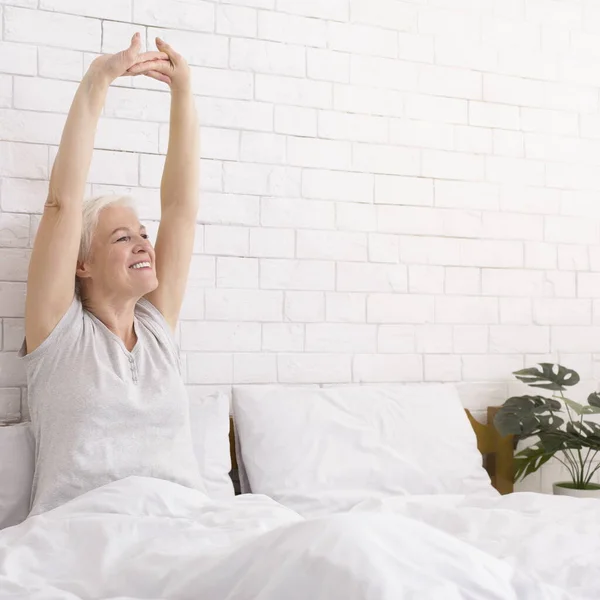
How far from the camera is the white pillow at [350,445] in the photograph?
92.4 inches

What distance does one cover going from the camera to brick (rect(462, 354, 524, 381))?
2.86 metres

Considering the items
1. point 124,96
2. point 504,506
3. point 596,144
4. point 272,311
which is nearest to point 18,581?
point 504,506

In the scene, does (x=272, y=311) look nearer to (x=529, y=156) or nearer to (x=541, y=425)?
(x=541, y=425)

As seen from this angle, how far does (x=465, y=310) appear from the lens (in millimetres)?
2869

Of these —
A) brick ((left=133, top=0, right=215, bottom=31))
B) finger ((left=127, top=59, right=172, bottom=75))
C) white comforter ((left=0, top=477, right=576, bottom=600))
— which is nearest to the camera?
white comforter ((left=0, top=477, right=576, bottom=600))

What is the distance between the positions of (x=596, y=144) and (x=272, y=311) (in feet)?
4.59

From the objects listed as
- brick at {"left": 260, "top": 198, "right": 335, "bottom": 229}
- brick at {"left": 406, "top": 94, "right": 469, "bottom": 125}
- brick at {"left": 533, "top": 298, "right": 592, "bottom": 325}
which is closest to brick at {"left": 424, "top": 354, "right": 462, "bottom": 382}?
brick at {"left": 533, "top": 298, "right": 592, "bottom": 325}

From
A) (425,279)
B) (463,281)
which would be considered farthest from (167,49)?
(463,281)

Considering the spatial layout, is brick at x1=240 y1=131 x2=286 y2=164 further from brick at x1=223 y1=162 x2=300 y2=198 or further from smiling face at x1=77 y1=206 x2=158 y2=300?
smiling face at x1=77 y1=206 x2=158 y2=300

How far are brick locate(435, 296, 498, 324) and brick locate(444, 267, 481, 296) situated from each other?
23 millimetres

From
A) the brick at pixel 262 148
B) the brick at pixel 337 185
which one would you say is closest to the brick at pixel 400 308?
the brick at pixel 337 185

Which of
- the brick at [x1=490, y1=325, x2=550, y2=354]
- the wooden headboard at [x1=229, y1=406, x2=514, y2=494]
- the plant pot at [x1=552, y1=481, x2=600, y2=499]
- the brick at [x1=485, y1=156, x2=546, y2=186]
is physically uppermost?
the brick at [x1=485, y1=156, x2=546, y2=186]

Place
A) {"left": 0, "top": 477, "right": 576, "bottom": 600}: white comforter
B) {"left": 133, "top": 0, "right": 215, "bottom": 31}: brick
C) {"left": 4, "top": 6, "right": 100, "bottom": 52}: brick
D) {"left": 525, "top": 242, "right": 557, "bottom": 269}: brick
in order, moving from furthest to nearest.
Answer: {"left": 525, "top": 242, "right": 557, "bottom": 269}: brick → {"left": 133, "top": 0, "right": 215, "bottom": 31}: brick → {"left": 4, "top": 6, "right": 100, "bottom": 52}: brick → {"left": 0, "top": 477, "right": 576, "bottom": 600}: white comforter

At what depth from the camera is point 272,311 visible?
2627mm
